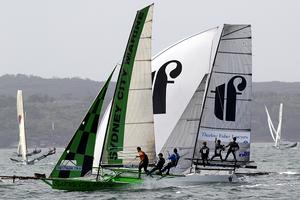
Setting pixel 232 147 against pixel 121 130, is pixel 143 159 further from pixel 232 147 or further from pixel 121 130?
pixel 232 147

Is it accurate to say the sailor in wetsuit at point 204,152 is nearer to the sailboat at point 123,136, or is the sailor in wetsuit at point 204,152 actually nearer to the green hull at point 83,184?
the sailboat at point 123,136

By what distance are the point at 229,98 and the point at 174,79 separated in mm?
2155

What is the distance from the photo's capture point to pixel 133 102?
33.9m

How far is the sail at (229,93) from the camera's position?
37.2 metres

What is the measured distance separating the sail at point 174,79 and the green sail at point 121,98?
406 cm

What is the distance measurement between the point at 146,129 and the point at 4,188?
7740 mm

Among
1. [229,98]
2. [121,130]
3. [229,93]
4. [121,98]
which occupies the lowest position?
[121,130]

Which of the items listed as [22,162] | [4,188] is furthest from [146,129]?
[22,162]

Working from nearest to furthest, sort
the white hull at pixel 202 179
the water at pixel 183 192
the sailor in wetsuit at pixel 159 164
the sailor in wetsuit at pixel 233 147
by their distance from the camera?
1. the water at pixel 183 192
2. the sailor in wetsuit at pixel 159 164
3. the white hull at pixel 202 179
4. the sailor in wetsuit at pixel 233 147

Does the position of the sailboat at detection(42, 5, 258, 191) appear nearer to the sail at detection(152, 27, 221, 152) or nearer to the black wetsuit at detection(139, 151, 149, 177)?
the black wetsuit at detection(139, 151, 149, 177)

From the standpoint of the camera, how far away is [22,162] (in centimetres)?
7000

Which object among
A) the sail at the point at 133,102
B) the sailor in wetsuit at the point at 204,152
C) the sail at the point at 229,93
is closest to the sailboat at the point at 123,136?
the sail at the point at 133,102

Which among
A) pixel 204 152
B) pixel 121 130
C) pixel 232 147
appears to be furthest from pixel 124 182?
pixel 232 147

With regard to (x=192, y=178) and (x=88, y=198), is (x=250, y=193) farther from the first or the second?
(x=88, y=198)
